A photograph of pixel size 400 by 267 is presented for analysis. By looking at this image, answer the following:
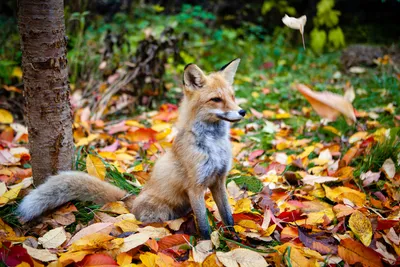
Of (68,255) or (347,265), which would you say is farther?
(347,265)

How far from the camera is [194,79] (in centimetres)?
311

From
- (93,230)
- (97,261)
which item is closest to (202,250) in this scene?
(97,261)

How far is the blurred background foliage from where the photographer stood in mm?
6430

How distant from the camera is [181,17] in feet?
28.7

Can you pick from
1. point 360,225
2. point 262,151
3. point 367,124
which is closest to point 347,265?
point 360,225

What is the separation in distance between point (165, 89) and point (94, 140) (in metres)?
2.31

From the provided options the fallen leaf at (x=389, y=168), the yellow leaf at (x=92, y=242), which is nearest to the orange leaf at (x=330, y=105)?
the fallen leaf at (x=389, y=168)

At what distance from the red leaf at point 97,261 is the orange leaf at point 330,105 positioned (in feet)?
11.1

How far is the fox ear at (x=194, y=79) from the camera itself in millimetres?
3038

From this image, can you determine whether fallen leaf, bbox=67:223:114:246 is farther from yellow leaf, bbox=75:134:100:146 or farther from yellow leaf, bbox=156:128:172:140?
yellow leaf, bbox=156:128:172:140

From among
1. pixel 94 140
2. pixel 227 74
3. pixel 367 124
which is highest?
pixel 227 74

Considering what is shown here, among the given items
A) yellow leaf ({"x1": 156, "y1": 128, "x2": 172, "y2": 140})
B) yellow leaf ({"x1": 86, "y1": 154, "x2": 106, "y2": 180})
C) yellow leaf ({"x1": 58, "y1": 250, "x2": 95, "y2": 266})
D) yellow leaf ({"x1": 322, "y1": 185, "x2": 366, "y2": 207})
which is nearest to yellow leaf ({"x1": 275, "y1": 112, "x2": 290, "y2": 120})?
yellow leaf ({"x1": 156, "y1": 128, "x2": 172, "y2": 140})

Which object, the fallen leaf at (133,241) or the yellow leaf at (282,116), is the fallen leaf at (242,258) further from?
the yellow leaf at (282,116)

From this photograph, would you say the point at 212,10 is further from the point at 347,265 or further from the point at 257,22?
the point at 347,265
